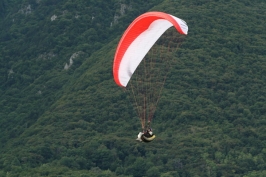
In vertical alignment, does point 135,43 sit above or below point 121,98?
above

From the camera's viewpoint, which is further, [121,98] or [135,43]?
[121,98]

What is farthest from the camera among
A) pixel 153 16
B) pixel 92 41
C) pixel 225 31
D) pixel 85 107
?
pixel 92 41

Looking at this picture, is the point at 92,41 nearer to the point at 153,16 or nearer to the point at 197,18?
the point at 197,18

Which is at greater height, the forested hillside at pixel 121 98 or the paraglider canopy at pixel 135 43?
the paraglider canopy at pixel 135 43

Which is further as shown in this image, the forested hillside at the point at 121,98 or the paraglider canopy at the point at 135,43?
the forested hillside at the point at 121,98

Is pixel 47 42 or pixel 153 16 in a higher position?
pixel 153 16

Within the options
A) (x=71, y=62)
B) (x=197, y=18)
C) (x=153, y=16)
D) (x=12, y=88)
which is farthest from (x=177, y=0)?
(x=153, y=16)
